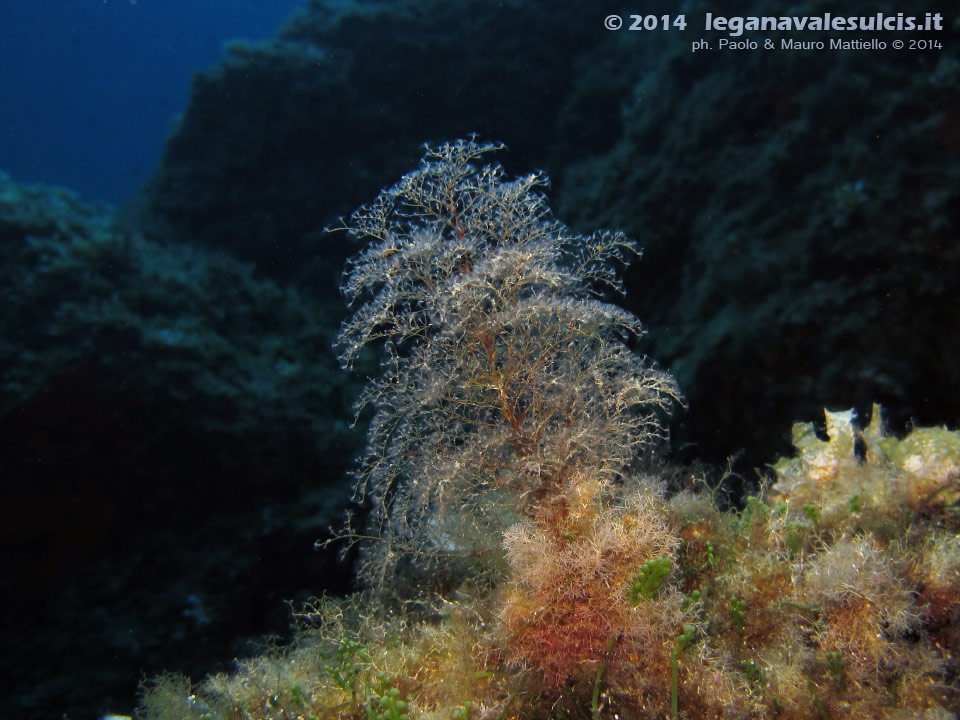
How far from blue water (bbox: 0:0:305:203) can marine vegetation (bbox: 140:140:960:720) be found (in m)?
65.3

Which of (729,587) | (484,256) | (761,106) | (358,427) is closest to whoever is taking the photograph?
(729,587)

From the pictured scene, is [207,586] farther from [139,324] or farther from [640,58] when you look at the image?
[640,58]

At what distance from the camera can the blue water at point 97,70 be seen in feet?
179

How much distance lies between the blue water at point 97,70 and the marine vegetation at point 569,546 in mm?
65260

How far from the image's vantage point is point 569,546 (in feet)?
9.08

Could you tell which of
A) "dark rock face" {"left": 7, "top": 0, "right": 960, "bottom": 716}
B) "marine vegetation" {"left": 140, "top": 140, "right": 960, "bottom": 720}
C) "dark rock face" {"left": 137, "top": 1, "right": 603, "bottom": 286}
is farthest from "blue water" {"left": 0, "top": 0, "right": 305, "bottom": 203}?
"marine vegetation" {"left": 140, "top": 140, "right": 960, "bottom": 720}

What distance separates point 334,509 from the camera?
7.14 meters

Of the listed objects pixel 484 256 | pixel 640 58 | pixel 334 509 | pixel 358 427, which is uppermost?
pixel 640 58

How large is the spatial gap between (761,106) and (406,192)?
5.03 meters

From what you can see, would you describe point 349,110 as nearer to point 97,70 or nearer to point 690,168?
point 690,168

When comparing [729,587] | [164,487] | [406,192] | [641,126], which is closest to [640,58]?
[641,126]

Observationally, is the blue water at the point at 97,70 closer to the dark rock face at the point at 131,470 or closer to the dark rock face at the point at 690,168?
the dark rock face at the point at 690,168

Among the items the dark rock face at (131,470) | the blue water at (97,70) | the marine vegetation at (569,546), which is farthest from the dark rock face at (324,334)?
the blue water at (97,70)

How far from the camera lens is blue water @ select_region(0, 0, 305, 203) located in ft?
179
